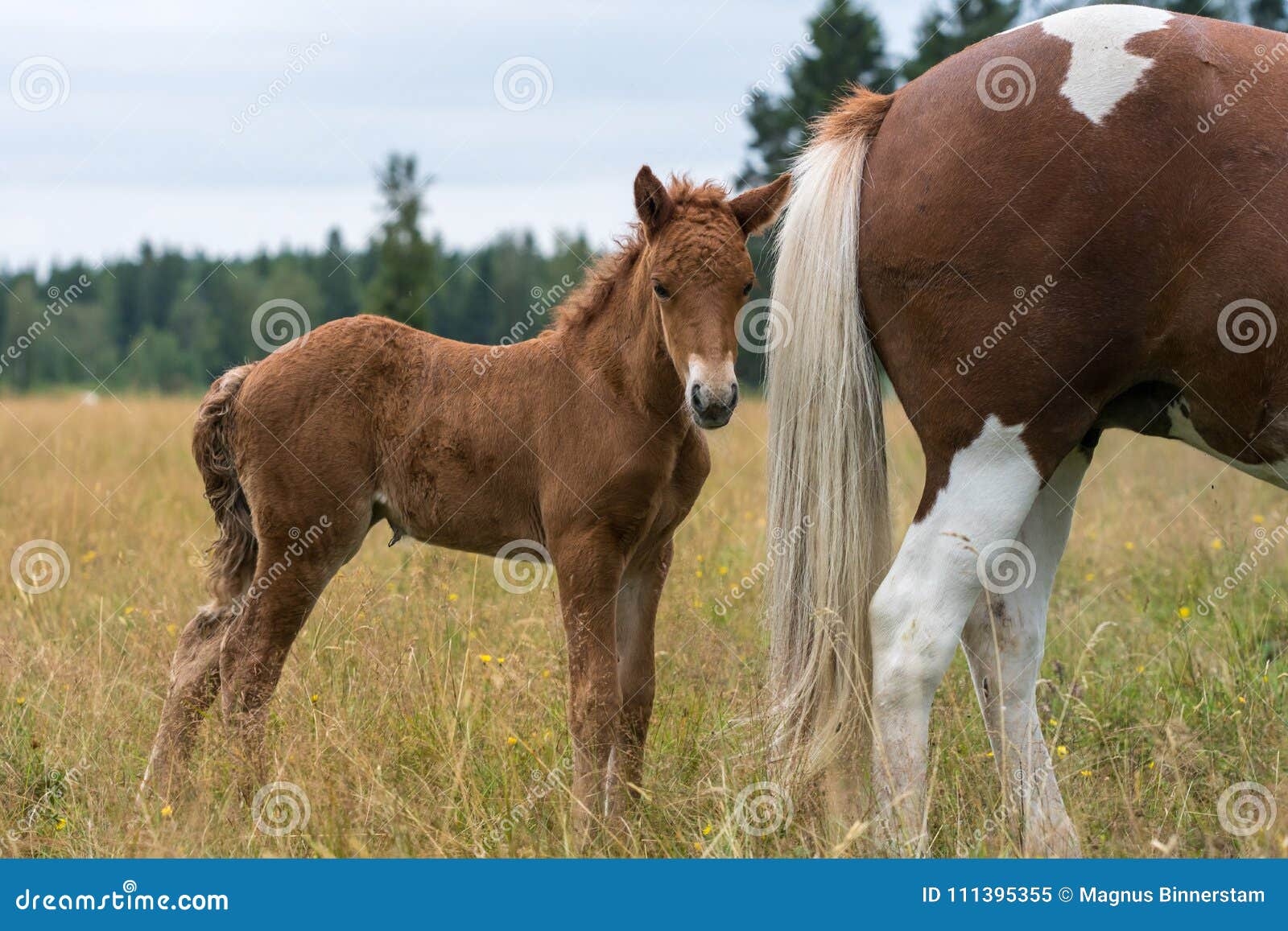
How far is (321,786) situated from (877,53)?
83.0ft

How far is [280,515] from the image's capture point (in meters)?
3.68

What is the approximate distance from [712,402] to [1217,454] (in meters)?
1.40

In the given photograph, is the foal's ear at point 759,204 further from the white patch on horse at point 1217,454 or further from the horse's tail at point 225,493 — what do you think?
the horse's tail at point 225,493

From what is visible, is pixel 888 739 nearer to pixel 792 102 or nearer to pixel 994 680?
pixel 994 680

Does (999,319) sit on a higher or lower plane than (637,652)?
higher

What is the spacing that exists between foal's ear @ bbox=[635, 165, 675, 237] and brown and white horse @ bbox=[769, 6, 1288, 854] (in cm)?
45

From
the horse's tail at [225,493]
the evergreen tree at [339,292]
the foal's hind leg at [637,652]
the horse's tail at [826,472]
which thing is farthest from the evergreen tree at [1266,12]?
the evergreen tree at [339,292]


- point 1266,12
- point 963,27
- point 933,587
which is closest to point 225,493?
point 933,587

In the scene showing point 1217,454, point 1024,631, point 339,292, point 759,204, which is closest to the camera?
point 1217,454

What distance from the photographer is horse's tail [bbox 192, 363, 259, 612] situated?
3.92m

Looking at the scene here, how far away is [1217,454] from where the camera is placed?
3.09m

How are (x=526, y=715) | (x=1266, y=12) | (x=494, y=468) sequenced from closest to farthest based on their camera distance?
(x=494, y=468), (x=526, y=715), (x=1266, y=12)

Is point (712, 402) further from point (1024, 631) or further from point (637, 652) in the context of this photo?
point (1024, 631)

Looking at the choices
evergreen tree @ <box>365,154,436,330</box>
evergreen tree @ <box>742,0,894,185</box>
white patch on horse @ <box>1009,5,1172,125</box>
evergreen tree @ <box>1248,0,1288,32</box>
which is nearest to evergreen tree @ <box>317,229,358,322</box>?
evergreen tree @ <box>365,154,436,330</box>
